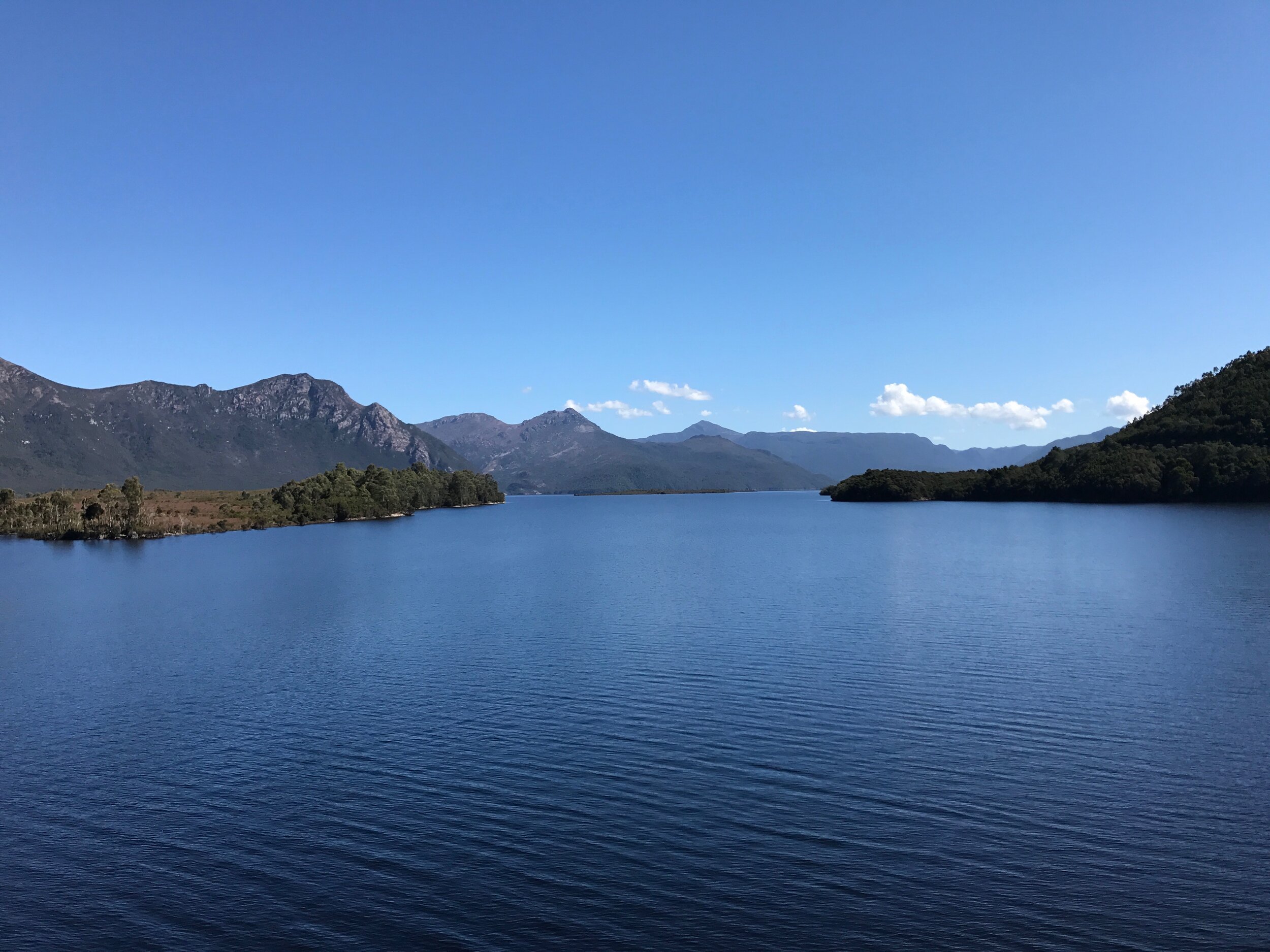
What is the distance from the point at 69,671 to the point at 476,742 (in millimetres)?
30235

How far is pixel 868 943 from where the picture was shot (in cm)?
1741

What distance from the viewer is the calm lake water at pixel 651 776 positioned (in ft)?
61.8

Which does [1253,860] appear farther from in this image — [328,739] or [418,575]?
[418,575]

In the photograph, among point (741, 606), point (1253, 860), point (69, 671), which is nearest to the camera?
point (1253, 860)

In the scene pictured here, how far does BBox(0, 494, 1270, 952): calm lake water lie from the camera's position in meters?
18.8

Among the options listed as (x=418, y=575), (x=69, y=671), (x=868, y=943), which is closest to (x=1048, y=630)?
(x=868, y=943)

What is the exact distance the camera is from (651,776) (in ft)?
90.4

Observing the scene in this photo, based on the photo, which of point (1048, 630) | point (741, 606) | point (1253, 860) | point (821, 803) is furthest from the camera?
point (741, 606)

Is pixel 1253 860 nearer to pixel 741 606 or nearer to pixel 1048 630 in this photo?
pixel 1048 630

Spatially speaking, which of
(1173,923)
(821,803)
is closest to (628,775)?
(821,803)

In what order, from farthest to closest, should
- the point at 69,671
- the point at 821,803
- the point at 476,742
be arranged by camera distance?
the point at 69,671, the point at 476,742, the point at 821,803

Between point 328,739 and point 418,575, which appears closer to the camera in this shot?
point 328,739

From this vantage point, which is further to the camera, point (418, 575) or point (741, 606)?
point (418, 575)

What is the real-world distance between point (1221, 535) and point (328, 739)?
411 feet
